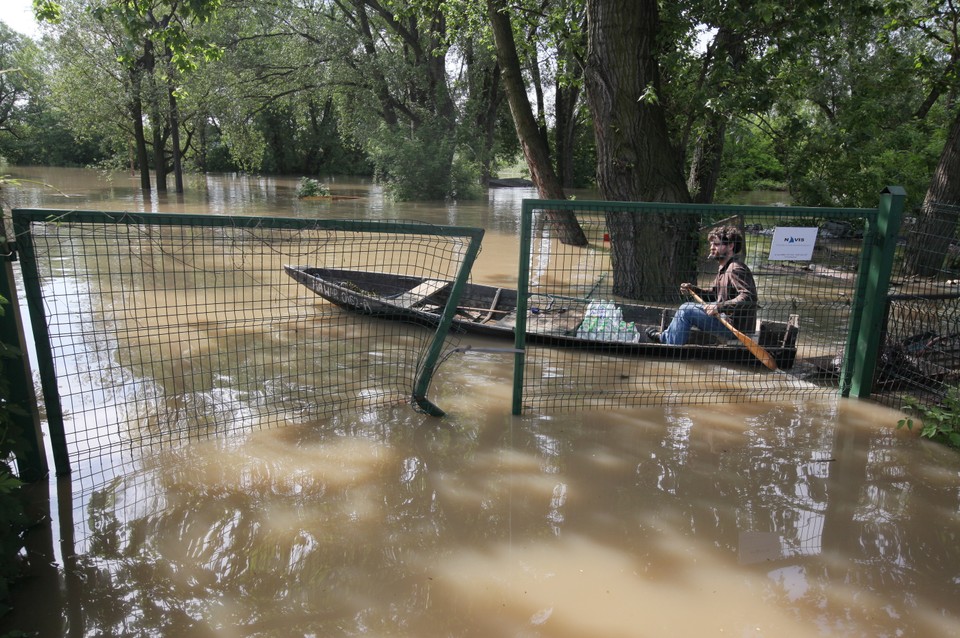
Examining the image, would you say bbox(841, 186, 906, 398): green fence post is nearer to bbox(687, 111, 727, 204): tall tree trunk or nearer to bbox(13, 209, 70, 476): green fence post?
bbox(13, 209, 70, 476): green fence post

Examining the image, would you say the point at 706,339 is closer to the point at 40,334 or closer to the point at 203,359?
the point at 203,359

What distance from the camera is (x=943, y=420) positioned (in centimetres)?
520

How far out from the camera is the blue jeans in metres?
6.66

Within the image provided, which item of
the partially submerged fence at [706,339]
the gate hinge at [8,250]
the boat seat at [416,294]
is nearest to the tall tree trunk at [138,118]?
the boat seat at [416,294]

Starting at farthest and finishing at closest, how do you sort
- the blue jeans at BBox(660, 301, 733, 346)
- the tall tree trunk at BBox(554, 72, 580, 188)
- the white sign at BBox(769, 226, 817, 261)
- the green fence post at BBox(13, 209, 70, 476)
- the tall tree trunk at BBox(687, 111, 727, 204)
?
the tall tree trunk at BBox(554, 72, 580, 188) → the tall tree trunk at BBox(687, 111, 727, 204) → the blue jeans at BBox(660, 301, 733, 346) → the white sign at BBox(769, 226, 817, 261) → the green fence post at BBox(13, 209, 70, 476)

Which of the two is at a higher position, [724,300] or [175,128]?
[175,128]

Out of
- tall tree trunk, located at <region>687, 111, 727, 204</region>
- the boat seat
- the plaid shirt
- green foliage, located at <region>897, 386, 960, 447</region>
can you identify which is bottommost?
green foliage, located at <region>897, 386, 960, 447</region>

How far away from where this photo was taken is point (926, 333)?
5949mm

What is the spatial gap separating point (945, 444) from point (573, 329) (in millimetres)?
3587

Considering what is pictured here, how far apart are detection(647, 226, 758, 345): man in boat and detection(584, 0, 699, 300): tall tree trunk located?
5.45ft

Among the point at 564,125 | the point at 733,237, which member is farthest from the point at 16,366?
the point at 564,125

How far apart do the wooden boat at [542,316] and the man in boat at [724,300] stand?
0.16m

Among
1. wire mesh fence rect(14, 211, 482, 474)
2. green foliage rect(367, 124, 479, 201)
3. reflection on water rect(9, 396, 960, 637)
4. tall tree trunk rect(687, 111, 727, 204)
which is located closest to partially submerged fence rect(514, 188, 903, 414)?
reflection on water rect(9, 396, 960, 637)

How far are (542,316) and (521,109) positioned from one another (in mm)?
6583
